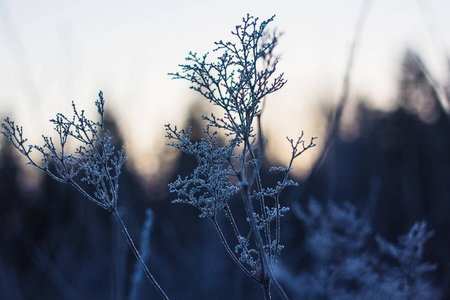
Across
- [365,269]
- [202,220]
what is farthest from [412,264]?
[202,220]

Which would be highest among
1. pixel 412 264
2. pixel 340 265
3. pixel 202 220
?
pixel 202 220

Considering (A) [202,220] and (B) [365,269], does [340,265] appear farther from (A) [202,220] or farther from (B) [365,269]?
(A) [202,220]

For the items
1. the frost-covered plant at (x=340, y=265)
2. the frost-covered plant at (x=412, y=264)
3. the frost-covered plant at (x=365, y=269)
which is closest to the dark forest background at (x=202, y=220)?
the frost-covered plant at (x=340, y=265)

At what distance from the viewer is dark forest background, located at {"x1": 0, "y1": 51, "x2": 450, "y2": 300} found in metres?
8.36

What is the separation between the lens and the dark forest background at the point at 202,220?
8359 millimetres

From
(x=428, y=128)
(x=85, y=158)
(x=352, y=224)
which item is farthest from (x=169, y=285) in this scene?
(x=428, y=128)

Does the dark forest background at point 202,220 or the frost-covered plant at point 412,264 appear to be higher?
the dark forest background at point 202,220

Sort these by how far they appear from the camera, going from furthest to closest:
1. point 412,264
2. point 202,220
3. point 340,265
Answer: point 202,220 < point 340,265 < point 412,264

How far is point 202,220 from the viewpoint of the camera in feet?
36.5

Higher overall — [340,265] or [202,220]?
[202,220]

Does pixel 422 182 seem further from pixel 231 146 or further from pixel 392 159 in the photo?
pixel 231 146

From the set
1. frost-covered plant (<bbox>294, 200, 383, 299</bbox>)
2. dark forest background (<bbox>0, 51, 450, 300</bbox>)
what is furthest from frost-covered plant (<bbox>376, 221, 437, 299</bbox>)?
dark forest background (<bbox>0, 51, 450, 300</bbox>)

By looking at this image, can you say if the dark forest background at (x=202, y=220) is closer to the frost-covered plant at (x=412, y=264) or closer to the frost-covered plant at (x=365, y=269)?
the frost-covered plant at (x=365, y=269)

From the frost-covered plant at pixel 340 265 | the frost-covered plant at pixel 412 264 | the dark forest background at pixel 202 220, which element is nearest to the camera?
the frost-covered plant at pixel 412 264
